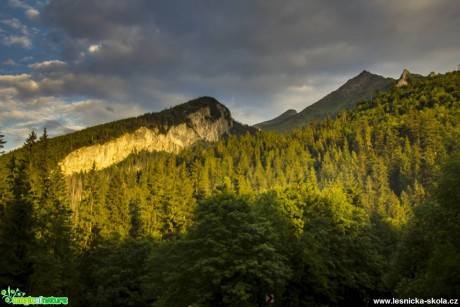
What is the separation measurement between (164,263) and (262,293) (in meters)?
14.5

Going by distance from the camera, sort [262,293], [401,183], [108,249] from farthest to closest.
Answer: [401,183] → [108,249] → [262,293]

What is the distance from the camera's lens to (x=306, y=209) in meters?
43.1

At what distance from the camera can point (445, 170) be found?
24016mm

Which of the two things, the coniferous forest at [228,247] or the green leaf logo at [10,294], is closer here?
the coniferous forest at [228,247]

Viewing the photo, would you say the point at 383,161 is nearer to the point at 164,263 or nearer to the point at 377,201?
the point at 377,201

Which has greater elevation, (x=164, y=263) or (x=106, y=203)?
(x=106, y=203)

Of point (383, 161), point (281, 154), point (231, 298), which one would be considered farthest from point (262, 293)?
point (281, 154)

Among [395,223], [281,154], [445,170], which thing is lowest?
[395,223]

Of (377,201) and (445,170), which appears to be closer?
(445,170)

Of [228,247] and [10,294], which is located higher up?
[228,247]

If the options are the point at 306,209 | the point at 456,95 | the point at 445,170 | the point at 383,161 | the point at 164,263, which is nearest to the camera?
the point at 445,170

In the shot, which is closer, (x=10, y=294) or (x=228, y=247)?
(x=10, y=294)

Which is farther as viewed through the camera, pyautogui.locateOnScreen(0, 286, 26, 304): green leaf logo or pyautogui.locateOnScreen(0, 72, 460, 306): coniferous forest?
pyautogui.locateOnScreen(0, 286, 26, 304): green leaf logo

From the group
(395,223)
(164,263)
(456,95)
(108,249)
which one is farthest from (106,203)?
(456,95)
